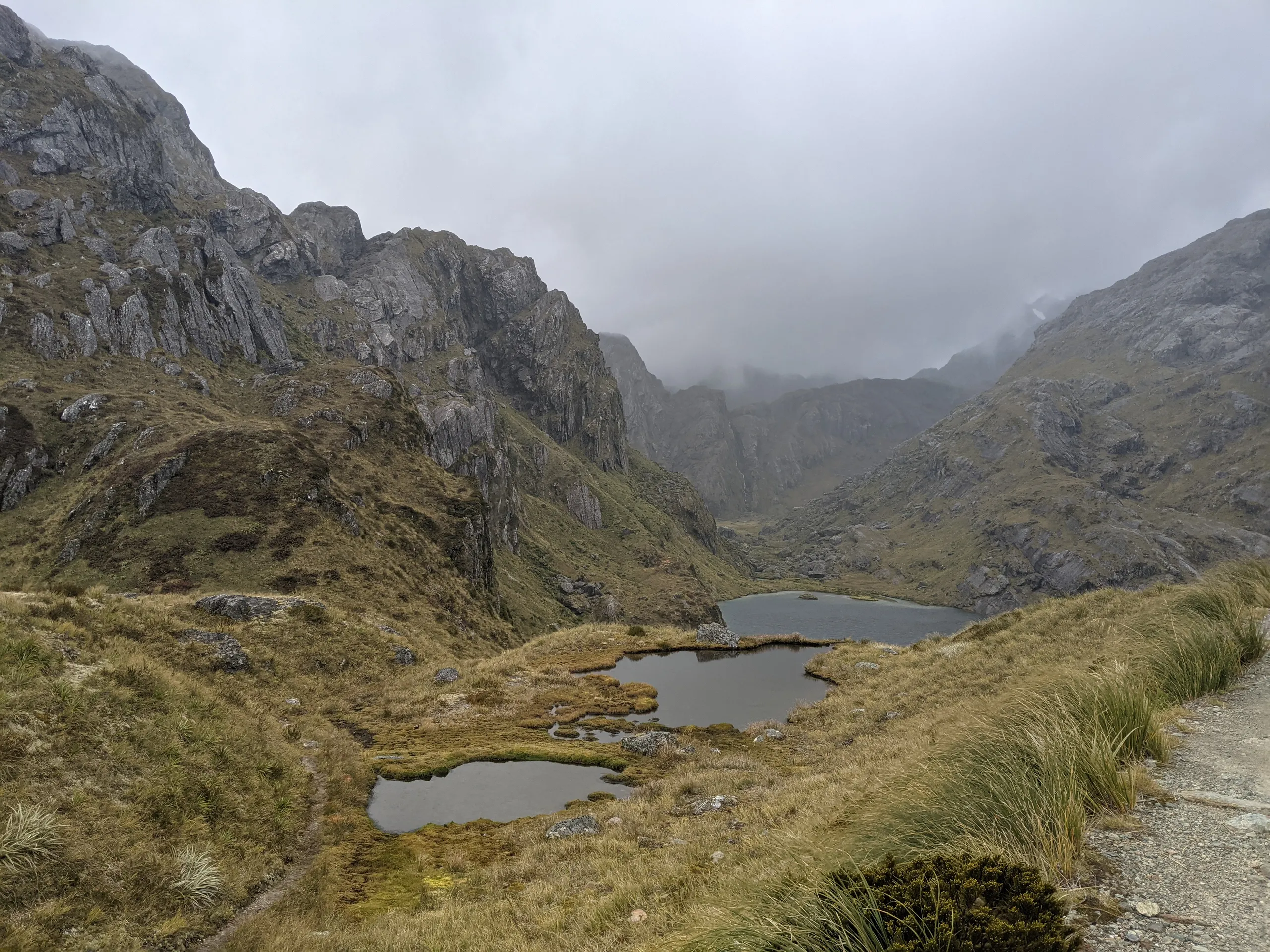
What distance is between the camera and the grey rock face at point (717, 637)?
136 feet

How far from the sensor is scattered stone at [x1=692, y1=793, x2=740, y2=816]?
1723cm

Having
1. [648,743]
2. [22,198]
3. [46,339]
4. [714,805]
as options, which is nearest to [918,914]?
[714,805]

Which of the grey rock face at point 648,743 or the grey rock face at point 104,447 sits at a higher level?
the grey rock face at point 104,447

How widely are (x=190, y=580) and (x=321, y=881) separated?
50004 millimetres

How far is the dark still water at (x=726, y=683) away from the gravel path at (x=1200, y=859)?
21515mm

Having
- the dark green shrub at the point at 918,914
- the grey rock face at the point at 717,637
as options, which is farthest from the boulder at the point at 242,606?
the dark green shrub at the point at 918,914

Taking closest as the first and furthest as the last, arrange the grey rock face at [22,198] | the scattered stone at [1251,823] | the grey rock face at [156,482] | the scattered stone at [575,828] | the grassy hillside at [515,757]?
the scattered stone at [1251,823] → the grassy hillside at [515,757] → the scattered stone at [575,828] → the grey rock face at [156,482] → the grey rock face at [22,198]

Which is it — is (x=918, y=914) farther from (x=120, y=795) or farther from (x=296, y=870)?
(x=120, y=795)

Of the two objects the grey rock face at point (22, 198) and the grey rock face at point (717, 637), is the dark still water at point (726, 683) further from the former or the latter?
the grey rock face at point (22, 198)

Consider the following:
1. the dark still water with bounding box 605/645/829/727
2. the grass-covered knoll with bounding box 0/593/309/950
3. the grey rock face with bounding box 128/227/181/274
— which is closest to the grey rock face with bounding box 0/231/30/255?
the grey rock face with bounding box 128/227/181/274

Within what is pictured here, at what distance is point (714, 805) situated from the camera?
17625 mm

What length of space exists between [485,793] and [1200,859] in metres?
20.4

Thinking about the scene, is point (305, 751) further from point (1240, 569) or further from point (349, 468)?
point (349, 468)

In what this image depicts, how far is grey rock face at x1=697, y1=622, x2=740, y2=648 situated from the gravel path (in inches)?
1298
